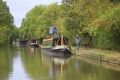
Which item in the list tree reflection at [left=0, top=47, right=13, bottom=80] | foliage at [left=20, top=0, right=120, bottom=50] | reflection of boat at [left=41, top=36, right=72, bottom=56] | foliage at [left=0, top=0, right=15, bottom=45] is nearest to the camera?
tree reflection at [left=0, top=47, right=13, bottom=80]

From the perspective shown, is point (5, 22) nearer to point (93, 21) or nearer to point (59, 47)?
point (59, 47)

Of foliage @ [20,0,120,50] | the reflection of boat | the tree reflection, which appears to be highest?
foliage @ [20,0,120,50]

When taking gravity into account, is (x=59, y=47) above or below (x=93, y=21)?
below

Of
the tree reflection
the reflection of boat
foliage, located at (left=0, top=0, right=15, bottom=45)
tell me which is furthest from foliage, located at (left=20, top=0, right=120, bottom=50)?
foliage, located at (left=0, top=0, right=15, bottom=45)

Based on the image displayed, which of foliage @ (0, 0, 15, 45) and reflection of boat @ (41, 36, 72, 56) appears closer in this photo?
reflection of boat @ (41, 36, 72, 56)

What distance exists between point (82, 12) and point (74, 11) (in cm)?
259

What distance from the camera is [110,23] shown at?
40781 mm

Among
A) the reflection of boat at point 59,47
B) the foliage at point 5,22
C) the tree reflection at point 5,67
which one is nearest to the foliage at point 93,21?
the reflection of boat at point 59,47

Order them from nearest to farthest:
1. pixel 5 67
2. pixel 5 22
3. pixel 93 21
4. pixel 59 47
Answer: pixel 5 67, pixel 93 21, pixel 59 47, pixel 5 22

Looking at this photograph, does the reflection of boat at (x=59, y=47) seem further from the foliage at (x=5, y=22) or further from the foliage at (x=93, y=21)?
the foliage at (x=5, y=22)

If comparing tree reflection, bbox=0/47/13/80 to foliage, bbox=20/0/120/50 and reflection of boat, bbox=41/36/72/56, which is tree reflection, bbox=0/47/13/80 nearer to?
reflection of boat, bbox=41/36/72/56

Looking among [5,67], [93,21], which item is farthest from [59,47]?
[5,67]

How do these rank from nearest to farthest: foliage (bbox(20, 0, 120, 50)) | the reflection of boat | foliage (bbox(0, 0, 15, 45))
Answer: foliage (bbox(20, 0, 120, 50)) → the reflection of boat → foliage (bbox(0, 0, 15, 45))

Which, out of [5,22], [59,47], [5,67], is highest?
[5,22]
